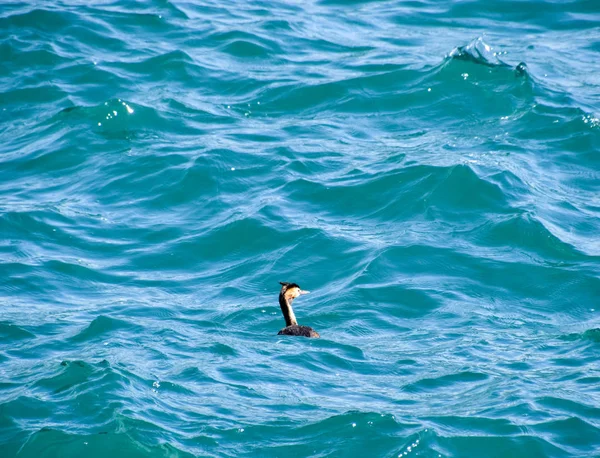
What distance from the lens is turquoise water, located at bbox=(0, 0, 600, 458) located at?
6.88m

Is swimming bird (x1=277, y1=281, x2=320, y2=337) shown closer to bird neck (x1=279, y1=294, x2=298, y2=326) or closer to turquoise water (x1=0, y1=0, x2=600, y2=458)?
bird neck (x1=279, y1=294, x2=298, y2=326)

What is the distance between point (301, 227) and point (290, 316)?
2.40 m

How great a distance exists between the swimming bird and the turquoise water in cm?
14

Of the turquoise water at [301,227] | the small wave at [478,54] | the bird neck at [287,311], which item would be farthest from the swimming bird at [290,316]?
the small wave at [478,54]

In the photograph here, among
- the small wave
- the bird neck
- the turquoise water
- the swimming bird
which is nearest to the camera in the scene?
the turquoise water

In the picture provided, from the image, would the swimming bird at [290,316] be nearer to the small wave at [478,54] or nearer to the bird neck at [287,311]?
the bird neck at [287,311]

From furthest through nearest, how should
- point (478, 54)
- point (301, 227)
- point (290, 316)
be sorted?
point (478, 54) → point (301, 227) → point (290, 316)

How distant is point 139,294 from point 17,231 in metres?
2.28

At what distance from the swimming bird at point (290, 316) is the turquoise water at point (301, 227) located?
0.14 metres

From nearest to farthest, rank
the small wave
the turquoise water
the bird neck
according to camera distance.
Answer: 1. the turquoise water
2. the bird neck
3. the small wave

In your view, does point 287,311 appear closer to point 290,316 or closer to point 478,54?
point 290,316

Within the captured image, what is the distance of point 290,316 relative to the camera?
8.63 meters

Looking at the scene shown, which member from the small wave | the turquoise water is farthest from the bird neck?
the small wave

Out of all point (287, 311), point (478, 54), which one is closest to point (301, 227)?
point (287, 311)
